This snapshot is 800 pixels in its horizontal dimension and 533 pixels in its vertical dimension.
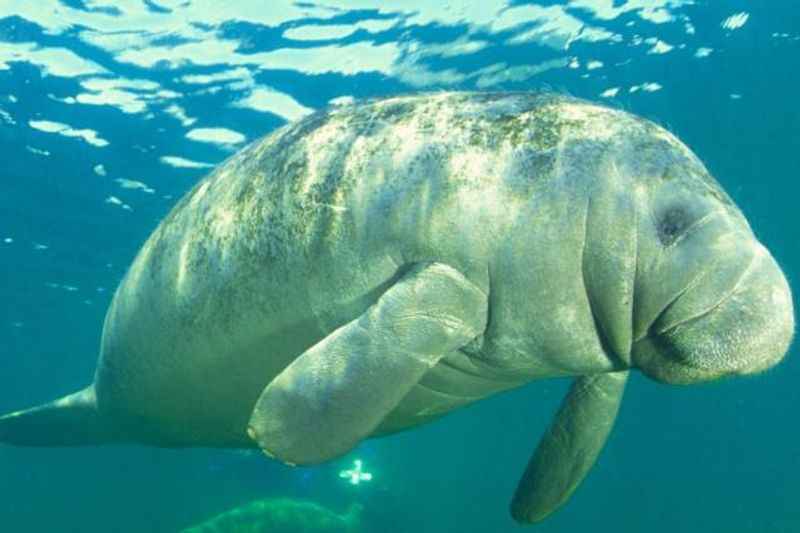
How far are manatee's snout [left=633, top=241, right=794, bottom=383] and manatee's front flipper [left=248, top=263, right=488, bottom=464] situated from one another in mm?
711

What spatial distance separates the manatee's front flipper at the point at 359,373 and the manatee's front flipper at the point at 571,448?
4.63 feet

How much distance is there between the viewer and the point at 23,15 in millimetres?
8469

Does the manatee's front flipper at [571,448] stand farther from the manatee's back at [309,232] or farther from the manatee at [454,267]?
the manatee's back at [309,232]

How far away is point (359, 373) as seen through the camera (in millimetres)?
2201

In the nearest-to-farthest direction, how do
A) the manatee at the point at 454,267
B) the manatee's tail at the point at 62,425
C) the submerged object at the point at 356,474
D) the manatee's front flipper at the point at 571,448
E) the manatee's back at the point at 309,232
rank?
1. the manatee at the point at 454,267
2. the manatee's back at the point at 309,232
3. the manatee's front flipper at the point at 571,448
4. the manatee's tail at the point at 62,425
5. the submerged object at the point at 356,474

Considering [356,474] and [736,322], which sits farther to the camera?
[356,474]

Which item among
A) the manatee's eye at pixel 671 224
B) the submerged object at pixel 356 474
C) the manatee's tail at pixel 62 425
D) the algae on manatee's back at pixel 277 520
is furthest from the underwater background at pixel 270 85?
the submerged object at pixel 356 474

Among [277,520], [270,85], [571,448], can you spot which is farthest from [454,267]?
[277,520]

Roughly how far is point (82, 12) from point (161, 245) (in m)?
6.25

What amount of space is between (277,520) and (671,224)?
34.6 feet

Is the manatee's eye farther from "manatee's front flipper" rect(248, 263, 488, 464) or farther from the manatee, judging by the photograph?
"manatee's front flipper" rect(248, 263, 488, 464)

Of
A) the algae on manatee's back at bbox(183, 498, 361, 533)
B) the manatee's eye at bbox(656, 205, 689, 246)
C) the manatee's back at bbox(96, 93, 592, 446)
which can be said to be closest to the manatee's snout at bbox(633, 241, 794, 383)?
the manatee's eye at bbox(656, 205, 689, 246)

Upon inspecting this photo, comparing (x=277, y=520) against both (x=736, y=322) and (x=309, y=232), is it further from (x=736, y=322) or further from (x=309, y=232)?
(x=736, y=322)

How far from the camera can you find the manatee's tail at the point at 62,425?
16.3 feet
